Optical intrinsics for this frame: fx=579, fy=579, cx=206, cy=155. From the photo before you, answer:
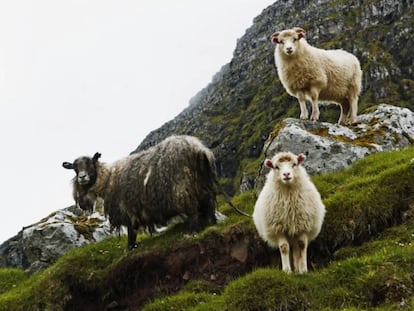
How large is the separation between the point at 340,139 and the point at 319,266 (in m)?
6.73

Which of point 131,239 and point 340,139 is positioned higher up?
point 340,139

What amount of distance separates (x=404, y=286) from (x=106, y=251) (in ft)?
32.1

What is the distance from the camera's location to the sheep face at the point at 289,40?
18.3 m

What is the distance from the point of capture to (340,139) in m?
19.3

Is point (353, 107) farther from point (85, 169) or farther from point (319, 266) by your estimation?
point (85, 169)

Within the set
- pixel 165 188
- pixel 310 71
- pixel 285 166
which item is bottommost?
pixel 165 188

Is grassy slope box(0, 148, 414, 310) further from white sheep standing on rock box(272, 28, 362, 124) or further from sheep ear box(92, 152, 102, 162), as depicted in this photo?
white sheep standing on rock box(272, 28, 362, 124)

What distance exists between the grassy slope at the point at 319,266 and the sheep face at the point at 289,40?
4.10 metres

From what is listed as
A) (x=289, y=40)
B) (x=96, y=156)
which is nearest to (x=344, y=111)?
(x=289, y=40)

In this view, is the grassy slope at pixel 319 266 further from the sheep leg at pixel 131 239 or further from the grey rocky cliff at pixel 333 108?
Answer: the grey rocky cliff at pixel 333 108

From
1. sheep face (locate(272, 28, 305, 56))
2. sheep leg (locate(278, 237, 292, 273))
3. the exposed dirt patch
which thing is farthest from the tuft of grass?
Result: sheep face (locate(272, 28, 305, 56))

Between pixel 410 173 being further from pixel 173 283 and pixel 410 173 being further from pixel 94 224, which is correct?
pixel 94 224

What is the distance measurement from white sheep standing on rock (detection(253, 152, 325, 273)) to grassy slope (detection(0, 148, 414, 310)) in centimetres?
70

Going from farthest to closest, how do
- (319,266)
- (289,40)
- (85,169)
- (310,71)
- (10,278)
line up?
(10,278) → (310,71) → (289,40) → (85,169) → (319,266)
